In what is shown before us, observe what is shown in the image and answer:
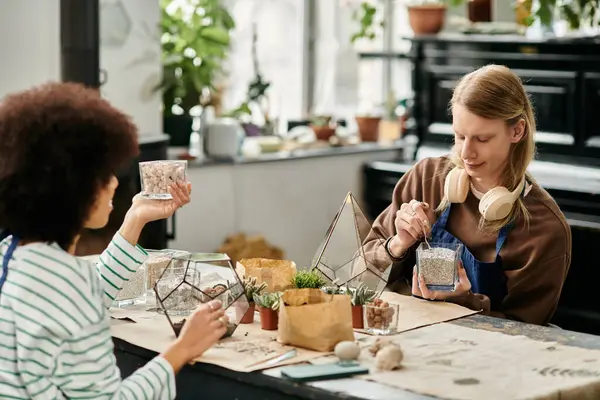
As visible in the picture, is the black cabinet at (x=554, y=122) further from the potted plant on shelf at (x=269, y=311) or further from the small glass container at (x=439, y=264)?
the potted plant on shelf at (x=269, y=311)

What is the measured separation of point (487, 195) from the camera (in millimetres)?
2828

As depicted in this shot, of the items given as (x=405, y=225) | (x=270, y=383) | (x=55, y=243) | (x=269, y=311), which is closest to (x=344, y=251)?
(x=405, y=225)

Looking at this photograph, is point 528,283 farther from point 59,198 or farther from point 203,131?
point 203,131

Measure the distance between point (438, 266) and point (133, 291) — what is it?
29.5 inches

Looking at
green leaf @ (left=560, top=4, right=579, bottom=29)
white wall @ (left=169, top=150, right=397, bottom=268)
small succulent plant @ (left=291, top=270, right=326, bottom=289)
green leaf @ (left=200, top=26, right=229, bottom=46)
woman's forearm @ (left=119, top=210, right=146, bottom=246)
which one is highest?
green leaf @ (left=560, top=4, right=579, bottom=29)

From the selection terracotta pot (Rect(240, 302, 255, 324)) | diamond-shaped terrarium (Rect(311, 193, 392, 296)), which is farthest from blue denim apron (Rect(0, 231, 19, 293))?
diamond-shaped terrarium (Rect(311, 193, 392, 296))

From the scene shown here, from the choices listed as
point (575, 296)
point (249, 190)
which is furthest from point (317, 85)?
point (575, 296)

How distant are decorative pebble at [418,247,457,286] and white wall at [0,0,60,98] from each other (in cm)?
222

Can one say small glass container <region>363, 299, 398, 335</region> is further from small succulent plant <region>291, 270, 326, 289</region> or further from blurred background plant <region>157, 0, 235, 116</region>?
blurred background plant <region>157, 0, 235, 116</region>

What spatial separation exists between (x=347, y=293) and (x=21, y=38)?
2.29 meters

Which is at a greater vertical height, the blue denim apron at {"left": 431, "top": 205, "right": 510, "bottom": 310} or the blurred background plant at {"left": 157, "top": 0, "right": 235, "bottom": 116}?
the blurred background plant at {"left": 157, "top": 0, "right": 235, "bottom": 116}

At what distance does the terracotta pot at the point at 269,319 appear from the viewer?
2.42 metres

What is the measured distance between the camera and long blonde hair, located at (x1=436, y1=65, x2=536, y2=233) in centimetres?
284

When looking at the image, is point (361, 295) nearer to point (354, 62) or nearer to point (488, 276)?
point (488, 276)
